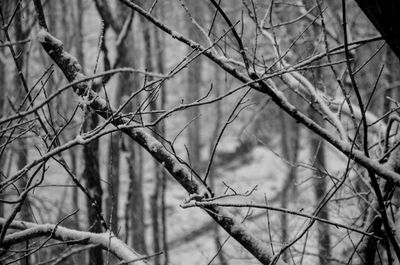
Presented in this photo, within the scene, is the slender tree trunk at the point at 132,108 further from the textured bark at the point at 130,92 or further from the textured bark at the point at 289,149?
the textured bark at the point at 289,149


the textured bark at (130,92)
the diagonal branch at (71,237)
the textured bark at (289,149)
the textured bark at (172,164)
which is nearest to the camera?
the diagonal branch at (71,237)

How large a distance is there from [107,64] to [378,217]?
4.62m

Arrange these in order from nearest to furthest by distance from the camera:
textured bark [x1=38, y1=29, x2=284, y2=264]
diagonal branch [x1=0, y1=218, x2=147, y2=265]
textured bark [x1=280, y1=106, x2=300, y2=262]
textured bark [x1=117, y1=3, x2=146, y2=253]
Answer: diagonal branch [x1=0, y1=218, x2=147, y2=265] → textured bark [x1=38, y1=29, x2=284, y2=264] → textured bark [x1=117, y1=3, x2=146, y2=253] → textured bark [x1=280, y1=106, x2=300, y2=262]

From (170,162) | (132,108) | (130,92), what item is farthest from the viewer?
(132,108)

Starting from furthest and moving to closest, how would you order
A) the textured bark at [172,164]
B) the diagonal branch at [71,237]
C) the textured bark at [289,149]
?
the textured bark at [289,149] → the textured bark at [172,164] → the diagonal branch at [71,237]

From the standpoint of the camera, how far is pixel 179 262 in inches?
595

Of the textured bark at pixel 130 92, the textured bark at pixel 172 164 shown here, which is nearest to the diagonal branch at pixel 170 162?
the textured bark at pixel 172 164

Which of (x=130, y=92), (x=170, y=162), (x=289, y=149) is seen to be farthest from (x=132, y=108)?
(x=289, y=149)

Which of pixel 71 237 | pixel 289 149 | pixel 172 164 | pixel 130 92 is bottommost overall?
pixel 71 237

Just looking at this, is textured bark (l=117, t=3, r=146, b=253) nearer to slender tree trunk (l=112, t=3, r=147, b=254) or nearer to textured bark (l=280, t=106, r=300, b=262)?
slender tree trunk (l=112, t=3, r=147, b=254)

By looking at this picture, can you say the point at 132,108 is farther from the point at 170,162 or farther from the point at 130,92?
the point at 170,162

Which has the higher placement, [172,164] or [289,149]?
[289,149]

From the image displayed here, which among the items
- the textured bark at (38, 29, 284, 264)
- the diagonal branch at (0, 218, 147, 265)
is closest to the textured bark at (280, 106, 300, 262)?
the textured bark at (38, 29, 284, 264)

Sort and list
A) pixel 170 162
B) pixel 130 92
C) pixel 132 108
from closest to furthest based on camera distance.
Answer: pixel 170 162
pixel 130 92
pixel 132 108
